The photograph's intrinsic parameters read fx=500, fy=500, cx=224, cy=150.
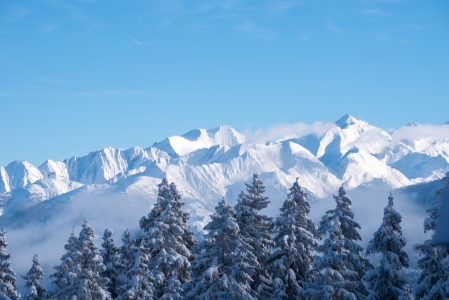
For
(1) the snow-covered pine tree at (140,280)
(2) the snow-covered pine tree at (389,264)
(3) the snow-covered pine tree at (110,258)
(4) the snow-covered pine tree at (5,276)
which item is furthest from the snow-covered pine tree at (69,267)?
(2) the snow-covered pine tree at (389,264)

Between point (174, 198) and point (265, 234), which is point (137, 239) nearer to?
point (174, 198)

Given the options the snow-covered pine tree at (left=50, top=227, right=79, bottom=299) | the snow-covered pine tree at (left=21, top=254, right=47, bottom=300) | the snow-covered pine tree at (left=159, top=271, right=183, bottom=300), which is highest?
the snow-covered pine tree at (left=50, top=227, right=79, bottom=299)

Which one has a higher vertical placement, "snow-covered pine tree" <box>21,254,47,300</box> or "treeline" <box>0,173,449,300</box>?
"treeline" <box>0,173,449,300</box>

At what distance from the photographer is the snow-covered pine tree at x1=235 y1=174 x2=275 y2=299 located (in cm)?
3145

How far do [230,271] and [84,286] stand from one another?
39.9ft

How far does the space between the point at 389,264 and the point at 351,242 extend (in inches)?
96.5

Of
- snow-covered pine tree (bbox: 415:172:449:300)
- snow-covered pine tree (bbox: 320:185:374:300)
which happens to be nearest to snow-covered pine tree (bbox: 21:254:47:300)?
snow-covered pine tree (bbox: 320:185:374:300)

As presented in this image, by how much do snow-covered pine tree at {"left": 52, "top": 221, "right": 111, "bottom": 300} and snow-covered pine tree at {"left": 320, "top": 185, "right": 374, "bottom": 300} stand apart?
17.3 metres

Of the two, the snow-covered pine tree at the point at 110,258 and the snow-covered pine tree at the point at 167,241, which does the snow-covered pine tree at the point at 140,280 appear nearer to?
the snow-covered pine tree at the point at 167,241

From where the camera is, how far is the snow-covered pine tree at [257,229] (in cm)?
3145

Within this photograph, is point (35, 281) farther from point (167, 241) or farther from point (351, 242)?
point (351, 242)

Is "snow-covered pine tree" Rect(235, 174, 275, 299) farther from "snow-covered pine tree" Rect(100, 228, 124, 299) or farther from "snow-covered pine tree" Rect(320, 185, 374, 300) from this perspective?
"snow-covered pine tree" Rect(100, 228, 124, 299)

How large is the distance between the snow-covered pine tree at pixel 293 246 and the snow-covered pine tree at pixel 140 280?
8.73 meters

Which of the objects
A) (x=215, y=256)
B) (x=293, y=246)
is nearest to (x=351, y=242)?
(x=293, y=246)
